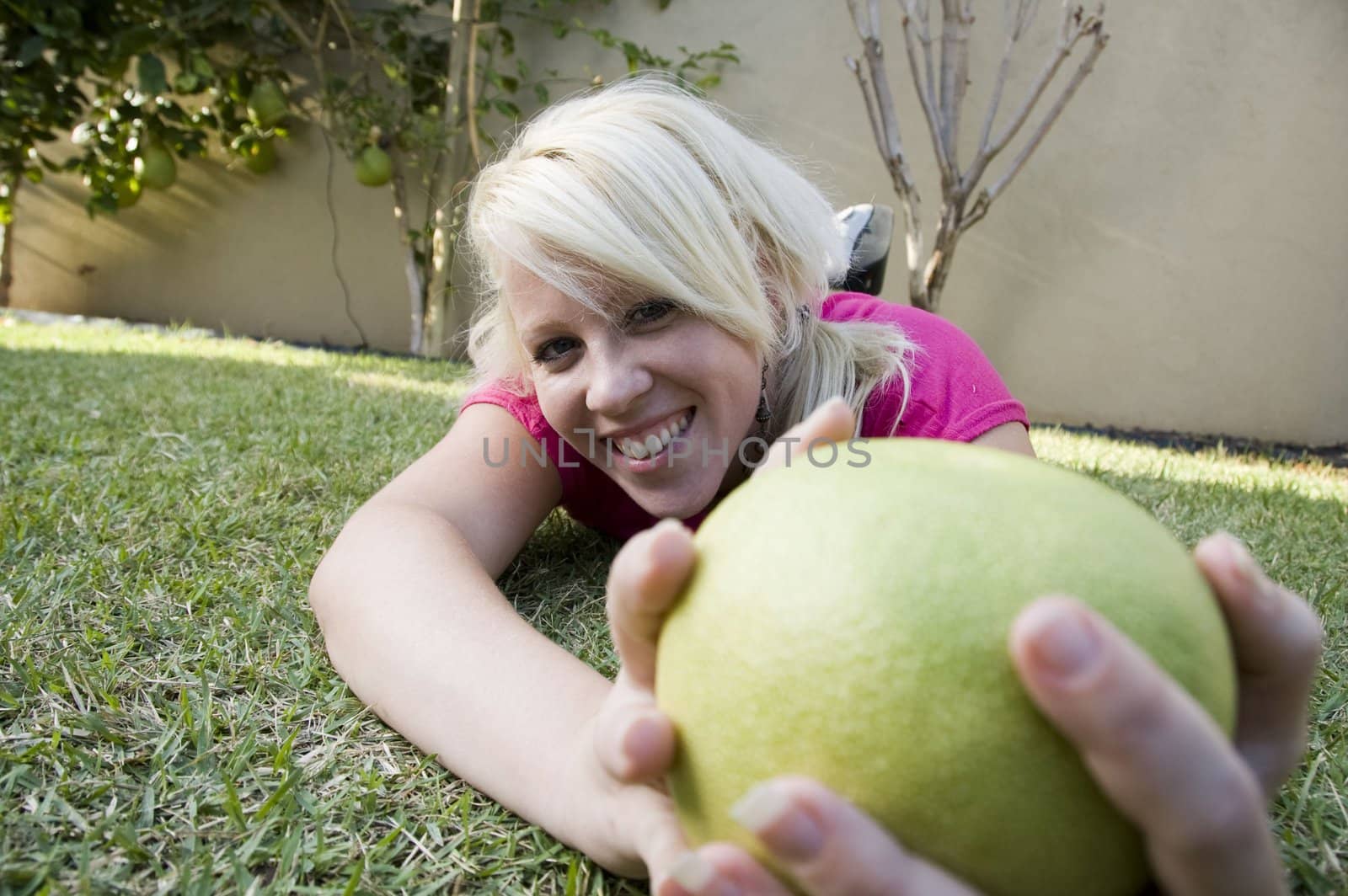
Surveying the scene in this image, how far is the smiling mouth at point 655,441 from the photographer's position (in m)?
1.51

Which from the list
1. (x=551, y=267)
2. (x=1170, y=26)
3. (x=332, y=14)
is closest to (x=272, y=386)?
(x=551, y=267)

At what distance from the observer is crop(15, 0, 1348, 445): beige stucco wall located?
4.73 meters

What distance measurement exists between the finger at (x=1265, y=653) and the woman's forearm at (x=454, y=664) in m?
0.61

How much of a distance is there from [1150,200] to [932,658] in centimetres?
520

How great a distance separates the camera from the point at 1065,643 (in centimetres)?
52

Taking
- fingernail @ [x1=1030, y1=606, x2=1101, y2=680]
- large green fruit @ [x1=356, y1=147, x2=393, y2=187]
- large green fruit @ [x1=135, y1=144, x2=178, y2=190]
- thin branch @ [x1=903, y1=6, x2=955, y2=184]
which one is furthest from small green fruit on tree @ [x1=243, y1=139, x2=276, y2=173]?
Answer: fingernail @ [x1=1030, y1=606, x2=1101, y2=680]

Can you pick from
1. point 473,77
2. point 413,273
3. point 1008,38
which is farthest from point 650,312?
point 413,273

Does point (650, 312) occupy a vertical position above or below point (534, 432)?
above

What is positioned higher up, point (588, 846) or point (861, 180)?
point (588, 846)

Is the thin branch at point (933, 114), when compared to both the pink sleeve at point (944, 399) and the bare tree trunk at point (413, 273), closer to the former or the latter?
the pink sleeve at point (944, 399)

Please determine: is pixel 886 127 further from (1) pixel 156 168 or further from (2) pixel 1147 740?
(1) pixel 156 168

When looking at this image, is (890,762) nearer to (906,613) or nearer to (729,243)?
(906,613)

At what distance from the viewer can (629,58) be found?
5434 mm

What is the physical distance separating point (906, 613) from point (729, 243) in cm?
106
